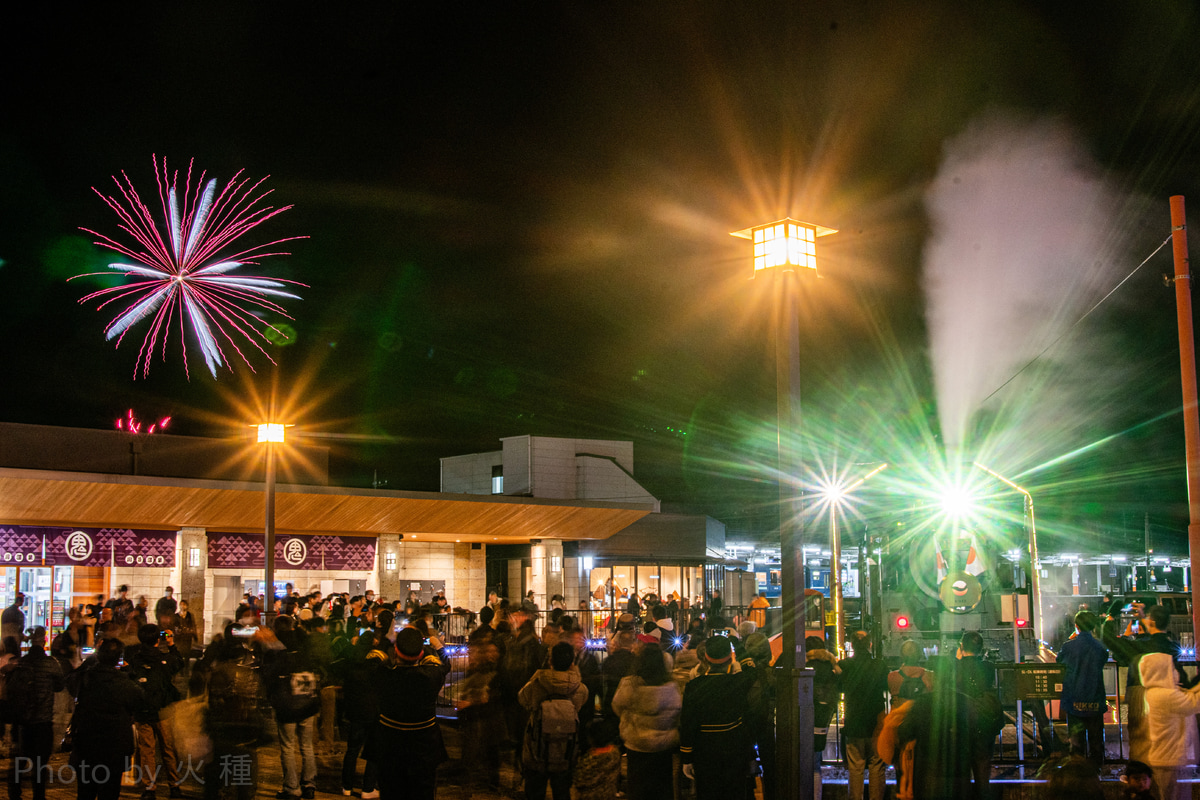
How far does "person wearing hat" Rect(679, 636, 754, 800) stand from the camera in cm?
802

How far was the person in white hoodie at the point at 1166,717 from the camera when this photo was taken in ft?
27.0

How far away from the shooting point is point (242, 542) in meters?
29.6

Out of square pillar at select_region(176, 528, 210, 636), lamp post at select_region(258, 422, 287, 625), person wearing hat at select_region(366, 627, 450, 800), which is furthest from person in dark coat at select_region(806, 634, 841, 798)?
square pillar at select_region(176, 528, 210, 636)

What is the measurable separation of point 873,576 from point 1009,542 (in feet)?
8.79

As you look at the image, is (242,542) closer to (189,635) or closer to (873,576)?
(189,635)

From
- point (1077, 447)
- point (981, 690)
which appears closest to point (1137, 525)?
point (1077, 447)

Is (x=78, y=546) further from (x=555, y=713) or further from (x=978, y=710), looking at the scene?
(x=978, y=710)

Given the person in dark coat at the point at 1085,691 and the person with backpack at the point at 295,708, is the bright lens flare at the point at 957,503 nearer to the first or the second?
the person in dark coat at the point at 1085,691

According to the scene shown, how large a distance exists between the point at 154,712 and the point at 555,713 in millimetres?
5292

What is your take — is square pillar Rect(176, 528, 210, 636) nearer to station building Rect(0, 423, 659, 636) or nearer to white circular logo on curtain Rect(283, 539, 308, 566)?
station building Rect(0, 423, 659, 636)

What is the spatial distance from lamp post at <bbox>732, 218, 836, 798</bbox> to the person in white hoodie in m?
2.78

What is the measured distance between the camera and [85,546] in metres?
26.2

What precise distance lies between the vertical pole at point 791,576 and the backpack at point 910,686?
3.08ft

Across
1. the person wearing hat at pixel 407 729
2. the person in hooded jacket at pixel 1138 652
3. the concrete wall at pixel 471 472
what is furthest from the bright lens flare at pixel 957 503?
the concrete wall at pixel 471 472
